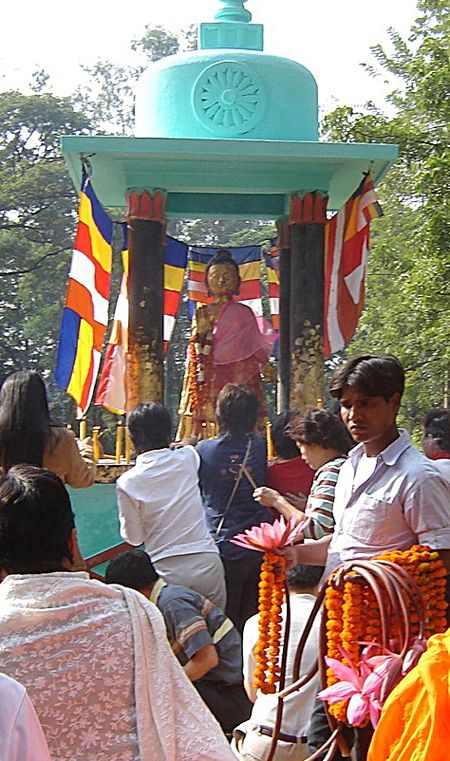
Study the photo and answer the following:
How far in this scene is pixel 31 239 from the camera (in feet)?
79.0

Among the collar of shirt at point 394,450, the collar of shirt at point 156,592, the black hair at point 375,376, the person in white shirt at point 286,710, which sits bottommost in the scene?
the person in white shirt at point 286,710

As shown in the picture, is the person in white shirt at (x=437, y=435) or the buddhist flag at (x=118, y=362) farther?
the buddhist flag at (x=118, y=362)

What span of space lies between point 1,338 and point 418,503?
22.9m

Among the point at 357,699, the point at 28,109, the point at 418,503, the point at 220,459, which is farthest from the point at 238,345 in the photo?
the point at 28,109

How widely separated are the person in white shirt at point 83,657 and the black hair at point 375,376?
1.34 m

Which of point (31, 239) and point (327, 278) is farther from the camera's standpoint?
point (31, 239)

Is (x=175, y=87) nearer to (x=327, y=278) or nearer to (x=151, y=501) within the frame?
(x=327, y=278)

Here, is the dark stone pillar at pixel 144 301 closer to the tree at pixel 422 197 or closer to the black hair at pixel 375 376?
the tree at pixel 422 197

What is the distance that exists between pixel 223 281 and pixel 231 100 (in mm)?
1596

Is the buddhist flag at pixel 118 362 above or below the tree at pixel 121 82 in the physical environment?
below

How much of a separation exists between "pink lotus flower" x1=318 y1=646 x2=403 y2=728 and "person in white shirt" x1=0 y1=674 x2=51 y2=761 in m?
1.25

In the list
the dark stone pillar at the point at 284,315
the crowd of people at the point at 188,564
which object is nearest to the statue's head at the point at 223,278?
the dark stone pillar at the point at 284,315

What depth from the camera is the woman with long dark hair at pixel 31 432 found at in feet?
13.7

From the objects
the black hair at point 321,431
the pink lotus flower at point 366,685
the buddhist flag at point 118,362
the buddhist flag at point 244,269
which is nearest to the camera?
the pink lotus flower at point 366,685
